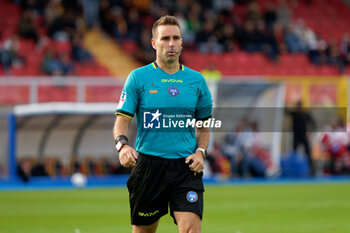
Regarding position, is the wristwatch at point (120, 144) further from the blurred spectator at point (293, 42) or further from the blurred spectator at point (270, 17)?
the blurred spectator at point (270, 17)

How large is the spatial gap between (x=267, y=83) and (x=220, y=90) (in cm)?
148

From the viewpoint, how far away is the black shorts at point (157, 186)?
5977mm

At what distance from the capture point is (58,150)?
21.7 m

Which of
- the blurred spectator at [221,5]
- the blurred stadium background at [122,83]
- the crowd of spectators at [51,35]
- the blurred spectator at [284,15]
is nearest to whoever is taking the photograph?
the blurred stadium background at [122,83]

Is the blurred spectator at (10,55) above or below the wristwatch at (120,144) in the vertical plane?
above

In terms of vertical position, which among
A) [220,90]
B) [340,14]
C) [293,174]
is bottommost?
[293,174]

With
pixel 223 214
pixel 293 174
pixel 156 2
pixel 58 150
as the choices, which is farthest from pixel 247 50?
pixel 223 214

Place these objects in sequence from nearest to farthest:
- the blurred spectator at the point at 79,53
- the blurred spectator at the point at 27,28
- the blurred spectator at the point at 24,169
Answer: the blurred spectator at the point at 24,169 < the blurred spectator at the point at 27,28 < the blurred spectator at the point at 79,53

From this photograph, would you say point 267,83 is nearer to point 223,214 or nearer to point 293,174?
point 293,174

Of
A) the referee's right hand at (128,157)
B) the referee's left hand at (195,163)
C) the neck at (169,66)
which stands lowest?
the referee's left hand at (195,163)

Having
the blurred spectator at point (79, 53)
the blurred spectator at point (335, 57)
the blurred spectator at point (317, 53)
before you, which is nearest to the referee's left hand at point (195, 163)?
the blurred spectator at point (79, 53)

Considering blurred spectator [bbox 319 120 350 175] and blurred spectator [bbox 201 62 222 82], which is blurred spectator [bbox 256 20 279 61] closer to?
blurred spectator [bbox 201 62 222 82]

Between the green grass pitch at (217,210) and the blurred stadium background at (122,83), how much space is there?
3132 millimetres

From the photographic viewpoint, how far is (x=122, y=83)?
21.2 meters
